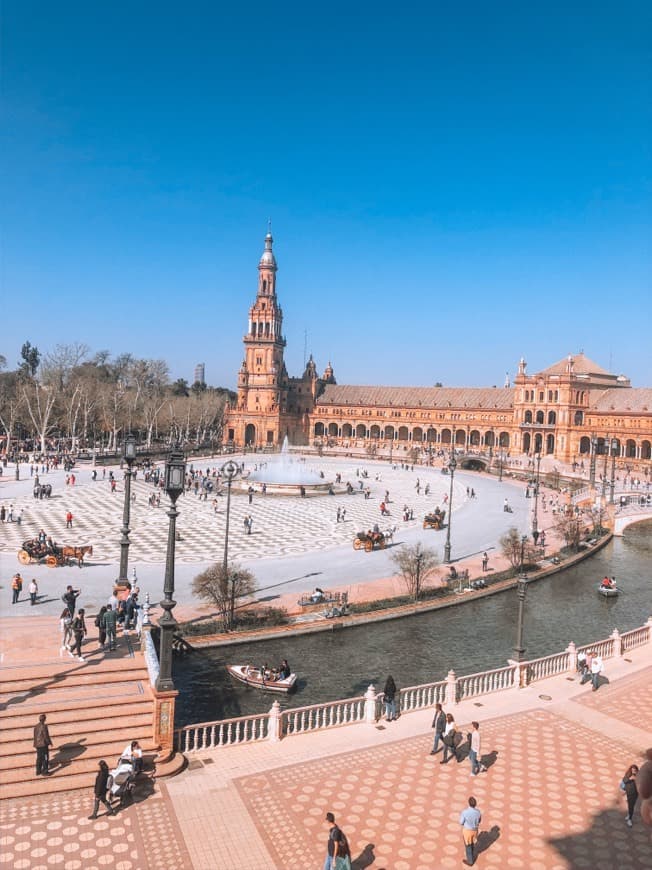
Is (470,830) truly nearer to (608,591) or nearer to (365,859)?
(365,859)

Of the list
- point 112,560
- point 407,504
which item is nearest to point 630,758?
point 112,560

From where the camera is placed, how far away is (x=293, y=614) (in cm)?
2402

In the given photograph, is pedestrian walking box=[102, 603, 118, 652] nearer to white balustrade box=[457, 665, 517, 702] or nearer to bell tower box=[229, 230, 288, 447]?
white balustrade box=[457, 665, 517, 702]

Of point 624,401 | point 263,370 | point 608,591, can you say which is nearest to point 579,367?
point 624,401

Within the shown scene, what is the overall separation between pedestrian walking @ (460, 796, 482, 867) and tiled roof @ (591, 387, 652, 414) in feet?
304

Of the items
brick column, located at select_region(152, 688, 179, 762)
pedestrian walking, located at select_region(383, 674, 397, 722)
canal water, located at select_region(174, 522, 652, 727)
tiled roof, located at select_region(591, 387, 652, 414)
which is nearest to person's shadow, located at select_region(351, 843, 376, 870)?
brick column, located at select_region(152, 688, 179, 762)

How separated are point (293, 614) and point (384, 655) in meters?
3.70

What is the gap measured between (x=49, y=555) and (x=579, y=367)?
96.0 m

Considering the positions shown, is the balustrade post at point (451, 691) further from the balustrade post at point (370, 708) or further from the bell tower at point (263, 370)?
the bell tower at point (263, 370)

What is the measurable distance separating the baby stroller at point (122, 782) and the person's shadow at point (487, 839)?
567 cm

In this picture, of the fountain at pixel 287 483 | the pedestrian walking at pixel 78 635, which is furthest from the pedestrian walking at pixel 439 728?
the fountain at pixel 287 483

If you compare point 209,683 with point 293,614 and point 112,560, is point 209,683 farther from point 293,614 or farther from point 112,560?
point 112,560

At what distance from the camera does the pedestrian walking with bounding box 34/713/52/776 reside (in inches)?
461

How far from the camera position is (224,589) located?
2308cm
